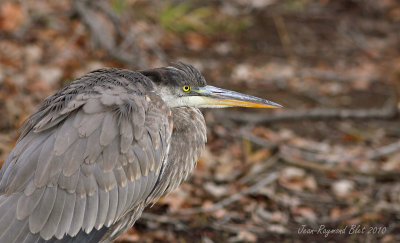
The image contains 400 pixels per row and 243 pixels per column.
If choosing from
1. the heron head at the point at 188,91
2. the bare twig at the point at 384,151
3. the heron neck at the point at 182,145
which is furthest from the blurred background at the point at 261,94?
the heron head at the point at 188,91

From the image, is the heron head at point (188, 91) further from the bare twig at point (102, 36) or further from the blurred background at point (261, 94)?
the bare twig at point (102, 36)

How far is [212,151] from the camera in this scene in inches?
252

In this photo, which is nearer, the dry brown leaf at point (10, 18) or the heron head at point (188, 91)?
the heron head at point (188, 91)

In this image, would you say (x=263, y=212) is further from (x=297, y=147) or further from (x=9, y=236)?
(x=9, y=236)

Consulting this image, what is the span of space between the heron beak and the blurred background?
49.0 inches

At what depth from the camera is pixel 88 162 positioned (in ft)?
11.0

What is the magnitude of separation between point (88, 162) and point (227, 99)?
1231 millimetres

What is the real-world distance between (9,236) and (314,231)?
2743 millimetres

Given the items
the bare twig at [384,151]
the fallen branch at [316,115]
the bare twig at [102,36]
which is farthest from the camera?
the fallen branch at [316,115]

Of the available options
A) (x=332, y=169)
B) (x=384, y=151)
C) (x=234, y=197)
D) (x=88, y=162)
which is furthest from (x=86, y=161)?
(x=384, y=151)

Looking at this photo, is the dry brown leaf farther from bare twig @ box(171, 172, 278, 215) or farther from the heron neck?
the heron neck

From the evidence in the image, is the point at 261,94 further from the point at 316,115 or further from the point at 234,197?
the point at 234,197

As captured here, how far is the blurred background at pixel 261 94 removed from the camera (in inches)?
202

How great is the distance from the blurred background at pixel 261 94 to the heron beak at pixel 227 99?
1245mm
